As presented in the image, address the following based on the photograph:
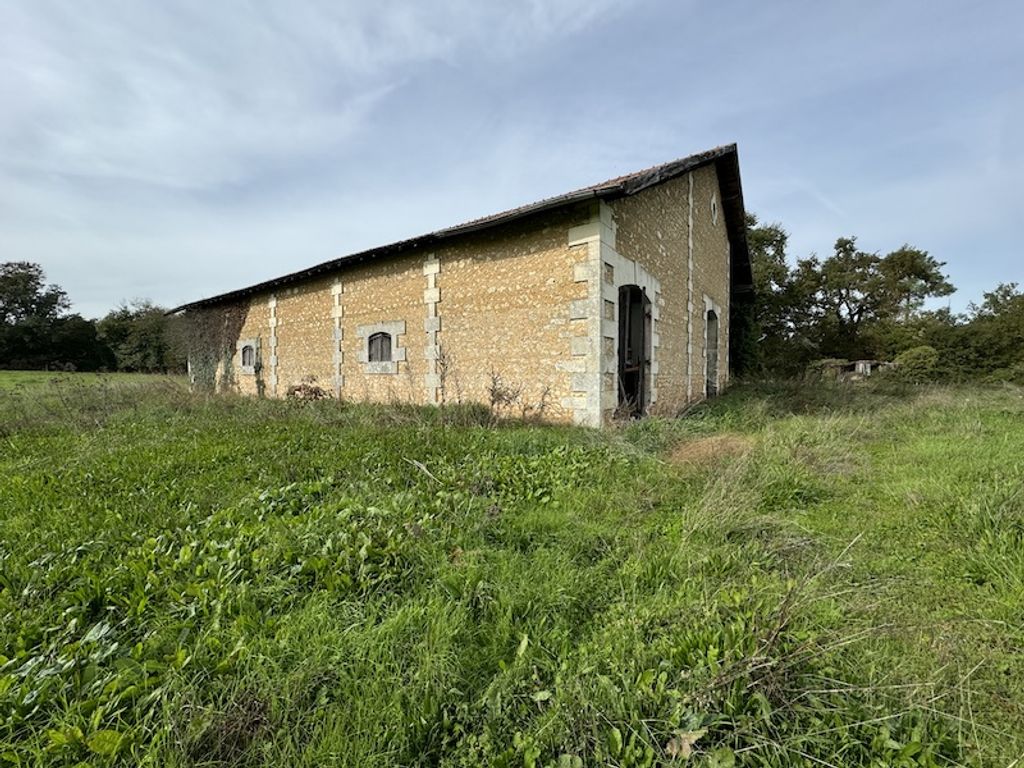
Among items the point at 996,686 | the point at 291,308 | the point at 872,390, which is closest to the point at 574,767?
the point at 996,686

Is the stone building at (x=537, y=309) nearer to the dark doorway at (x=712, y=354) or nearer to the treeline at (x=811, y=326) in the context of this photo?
the dark doorway at (x=712, y=354)

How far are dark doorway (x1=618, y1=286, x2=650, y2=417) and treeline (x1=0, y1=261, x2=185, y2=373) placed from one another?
95.7 feet

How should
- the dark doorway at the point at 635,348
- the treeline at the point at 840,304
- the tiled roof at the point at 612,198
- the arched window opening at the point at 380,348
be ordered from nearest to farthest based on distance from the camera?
the tiled roof at the point at 612,198 < the dark doorway at the point at 635,348 < the arched window opening at the point at 380,348 < the treeline at the point at 840,304

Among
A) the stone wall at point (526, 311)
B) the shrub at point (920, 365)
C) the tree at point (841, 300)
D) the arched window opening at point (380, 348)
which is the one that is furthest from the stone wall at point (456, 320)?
the tree at point (841, 300)

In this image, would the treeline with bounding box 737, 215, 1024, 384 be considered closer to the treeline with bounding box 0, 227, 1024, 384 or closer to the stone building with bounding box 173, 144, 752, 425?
the treeline with bounding box 0, 227, 1024, 384

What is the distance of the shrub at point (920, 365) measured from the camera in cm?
1714

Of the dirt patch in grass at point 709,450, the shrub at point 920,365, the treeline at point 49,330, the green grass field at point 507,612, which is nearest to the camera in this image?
the green grass field at point 507,612

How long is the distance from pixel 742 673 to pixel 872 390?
14.7 metres

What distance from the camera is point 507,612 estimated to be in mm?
2271

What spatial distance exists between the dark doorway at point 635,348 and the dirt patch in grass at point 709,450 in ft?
9.13

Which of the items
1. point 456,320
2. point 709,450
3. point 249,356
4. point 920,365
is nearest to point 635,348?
point 456,320

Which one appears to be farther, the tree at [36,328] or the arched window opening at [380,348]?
the tree at [36,328]

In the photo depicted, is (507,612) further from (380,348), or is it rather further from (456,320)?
(380,348)

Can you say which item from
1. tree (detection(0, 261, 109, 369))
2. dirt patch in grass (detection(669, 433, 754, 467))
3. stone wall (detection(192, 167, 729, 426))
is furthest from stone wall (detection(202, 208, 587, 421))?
tree (detection(0, 261, 109, 369))
